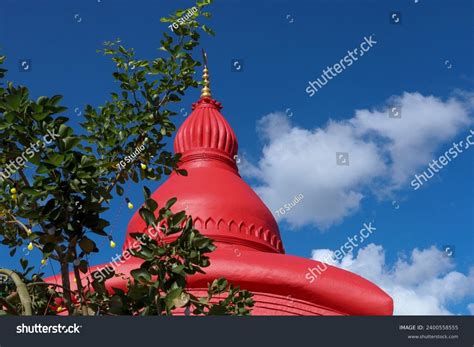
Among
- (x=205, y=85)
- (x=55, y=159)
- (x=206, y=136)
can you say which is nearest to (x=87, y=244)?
(x=55, y=159)

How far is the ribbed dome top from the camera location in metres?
13.0

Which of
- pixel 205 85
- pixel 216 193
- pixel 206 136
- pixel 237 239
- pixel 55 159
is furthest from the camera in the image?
pixel 205 85

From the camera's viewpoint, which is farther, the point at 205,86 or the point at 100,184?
the point at 205,86

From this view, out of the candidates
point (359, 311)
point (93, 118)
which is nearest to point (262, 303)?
point (359, 311)

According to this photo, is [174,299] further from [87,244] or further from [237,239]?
[237,239]

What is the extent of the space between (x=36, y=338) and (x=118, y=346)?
1.41ft

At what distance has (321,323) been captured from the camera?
10.6ft

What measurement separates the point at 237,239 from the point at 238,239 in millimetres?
19

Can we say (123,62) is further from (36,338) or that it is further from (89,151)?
(36,338)

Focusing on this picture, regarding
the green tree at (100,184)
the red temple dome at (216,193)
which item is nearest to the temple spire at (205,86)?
the red temple dome at (216,193)

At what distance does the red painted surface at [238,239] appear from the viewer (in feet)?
31.4

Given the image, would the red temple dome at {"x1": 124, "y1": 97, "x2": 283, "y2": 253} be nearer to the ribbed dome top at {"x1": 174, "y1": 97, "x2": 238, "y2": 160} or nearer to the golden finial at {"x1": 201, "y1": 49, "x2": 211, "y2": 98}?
the ribbed dome top at {"x1": 174, "y1": 97, "x2": 238, "y2": 160}

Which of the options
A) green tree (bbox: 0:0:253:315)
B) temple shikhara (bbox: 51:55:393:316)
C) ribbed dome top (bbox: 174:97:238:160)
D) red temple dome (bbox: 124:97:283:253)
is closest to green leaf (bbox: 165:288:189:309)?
green tree (bbox: 0:0:253:315)

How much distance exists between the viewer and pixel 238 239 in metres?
10.9
